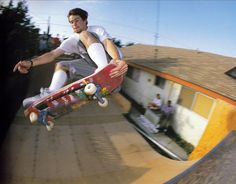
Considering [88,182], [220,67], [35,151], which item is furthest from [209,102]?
[35,151]

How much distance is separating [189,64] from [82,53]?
53 centimetres

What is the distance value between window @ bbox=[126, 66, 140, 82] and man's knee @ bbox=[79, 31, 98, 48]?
197mm

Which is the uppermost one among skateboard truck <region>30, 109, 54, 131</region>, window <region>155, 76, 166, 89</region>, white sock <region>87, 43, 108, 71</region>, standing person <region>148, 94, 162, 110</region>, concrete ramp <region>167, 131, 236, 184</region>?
white sock <region>87, 43, 108, 71</region>

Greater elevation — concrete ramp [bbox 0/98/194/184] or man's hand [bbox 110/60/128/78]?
man's hand [bbox 110/60/128/78]

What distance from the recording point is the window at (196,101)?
3.59 feet

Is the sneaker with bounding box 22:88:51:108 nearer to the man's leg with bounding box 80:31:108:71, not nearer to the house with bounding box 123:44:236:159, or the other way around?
the man's leg with bounding box 80:31:108:71

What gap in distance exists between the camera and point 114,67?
1023 millimetres

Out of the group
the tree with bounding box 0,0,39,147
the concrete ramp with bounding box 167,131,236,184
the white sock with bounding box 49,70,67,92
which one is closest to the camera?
the tree with bounding box 0,0,39,147

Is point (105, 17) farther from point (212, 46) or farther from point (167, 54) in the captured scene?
point (212, 46)

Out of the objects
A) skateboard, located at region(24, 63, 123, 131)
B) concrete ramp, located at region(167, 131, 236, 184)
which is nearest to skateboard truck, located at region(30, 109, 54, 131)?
skateboard, located at region(24, 63, 123, 131)

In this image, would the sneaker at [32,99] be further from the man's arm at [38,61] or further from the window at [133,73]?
the window at [133,73]

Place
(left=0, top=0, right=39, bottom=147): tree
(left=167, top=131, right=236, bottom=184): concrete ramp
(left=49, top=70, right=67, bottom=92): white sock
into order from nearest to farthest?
(left=0, top=0, right=39, bottom=147): tree, (left=49, top=70, right=67, bottom=92): white sock, (left=167, top=131, right=236, bottom=184): concrete ramp

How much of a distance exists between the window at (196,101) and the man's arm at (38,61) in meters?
0.57

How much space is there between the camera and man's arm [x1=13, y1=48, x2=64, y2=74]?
0.94 meters
